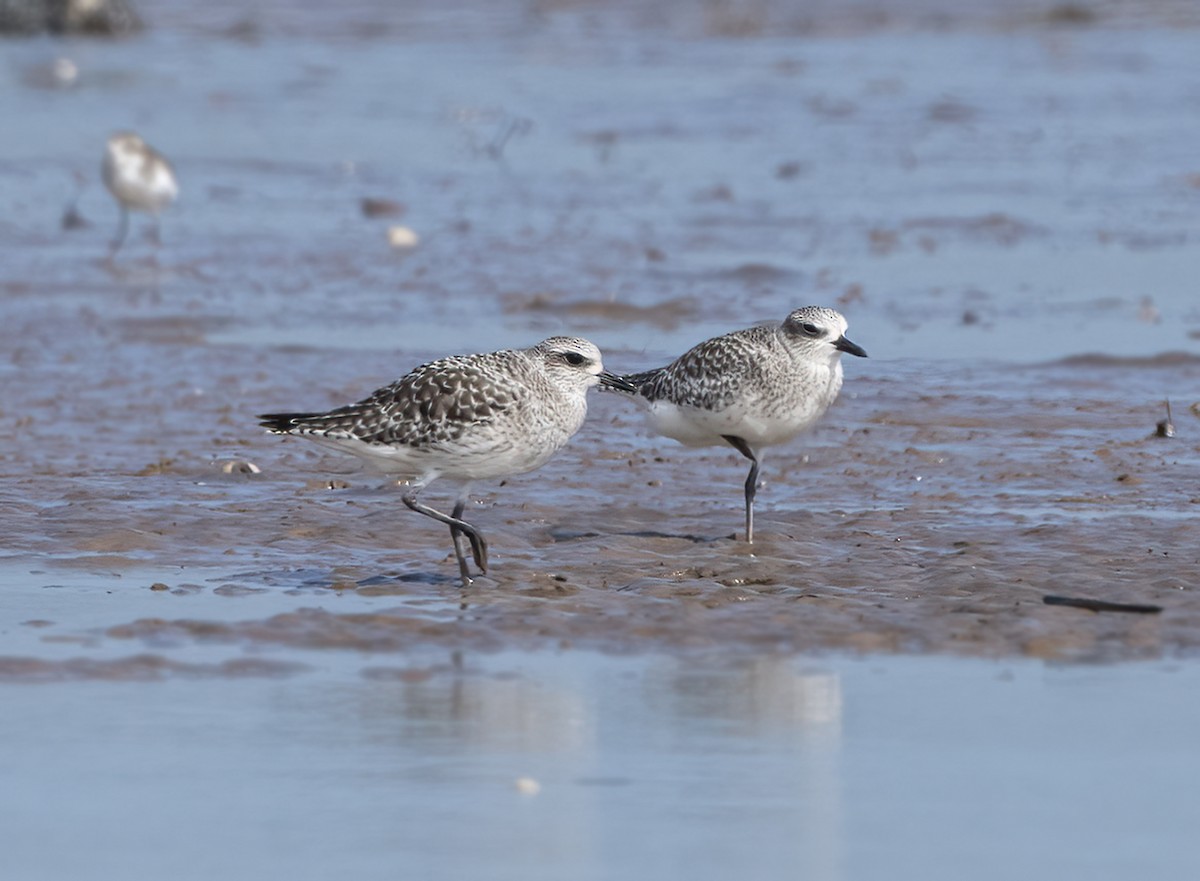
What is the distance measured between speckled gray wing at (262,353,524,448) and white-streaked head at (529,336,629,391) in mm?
239

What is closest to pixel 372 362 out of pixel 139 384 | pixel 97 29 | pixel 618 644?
pixel 139 384

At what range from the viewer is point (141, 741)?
6.17 metres

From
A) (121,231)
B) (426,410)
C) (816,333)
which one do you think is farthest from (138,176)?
(426,410)

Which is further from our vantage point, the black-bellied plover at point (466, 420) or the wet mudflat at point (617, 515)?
the black-bellied plover at point (466, 420)

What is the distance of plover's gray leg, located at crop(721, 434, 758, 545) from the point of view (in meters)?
9.13

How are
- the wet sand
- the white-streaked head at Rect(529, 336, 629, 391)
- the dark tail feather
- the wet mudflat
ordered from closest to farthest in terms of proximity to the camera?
the wet mudflat
the wet sand
the dark tail feather
the white-streaked head at Rect(529, 336, 629, 391)

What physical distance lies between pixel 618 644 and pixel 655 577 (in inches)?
45.0

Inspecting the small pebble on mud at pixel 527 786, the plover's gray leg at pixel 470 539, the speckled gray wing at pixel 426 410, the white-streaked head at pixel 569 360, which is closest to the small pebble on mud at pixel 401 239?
the white-streaked head at pixel 569 360

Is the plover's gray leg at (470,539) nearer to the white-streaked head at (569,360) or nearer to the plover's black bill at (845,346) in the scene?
the white-streaked head at (569,360)

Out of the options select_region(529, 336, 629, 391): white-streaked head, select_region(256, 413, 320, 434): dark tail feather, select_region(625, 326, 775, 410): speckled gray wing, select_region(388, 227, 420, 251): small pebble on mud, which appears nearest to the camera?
select_region(256, 413, 320, 434): dark tail feather

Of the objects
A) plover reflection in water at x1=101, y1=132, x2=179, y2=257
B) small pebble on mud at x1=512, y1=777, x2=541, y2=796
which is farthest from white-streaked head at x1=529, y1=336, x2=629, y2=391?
plover reflection in water at x1=101, y1=132, x2=179, y2=257

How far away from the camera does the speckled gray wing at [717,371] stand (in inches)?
373

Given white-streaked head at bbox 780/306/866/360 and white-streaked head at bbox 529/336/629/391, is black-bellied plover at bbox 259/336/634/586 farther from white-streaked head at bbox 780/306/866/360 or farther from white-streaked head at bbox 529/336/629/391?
white-streaked head at bbox 780/306/866/360

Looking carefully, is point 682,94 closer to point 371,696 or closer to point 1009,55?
point 1009,55
